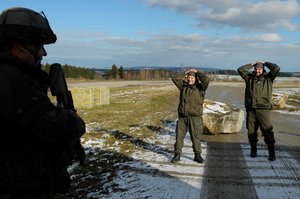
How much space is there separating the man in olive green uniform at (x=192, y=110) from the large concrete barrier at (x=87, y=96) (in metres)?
11.1

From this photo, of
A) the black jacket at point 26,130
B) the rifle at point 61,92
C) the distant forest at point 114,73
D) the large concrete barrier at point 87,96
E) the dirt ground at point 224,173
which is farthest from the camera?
the distant forest at point 114,73

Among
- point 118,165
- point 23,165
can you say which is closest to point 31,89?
point 23,165

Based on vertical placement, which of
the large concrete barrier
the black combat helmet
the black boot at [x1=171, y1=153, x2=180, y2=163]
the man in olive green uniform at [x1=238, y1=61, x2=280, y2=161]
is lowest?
the black boot at [x1=171, y1=153, x2=180, y2=163]

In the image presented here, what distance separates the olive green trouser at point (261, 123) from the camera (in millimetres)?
8109

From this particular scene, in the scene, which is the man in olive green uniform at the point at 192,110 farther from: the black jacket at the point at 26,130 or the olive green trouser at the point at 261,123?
the black jacket at the point at 26,130

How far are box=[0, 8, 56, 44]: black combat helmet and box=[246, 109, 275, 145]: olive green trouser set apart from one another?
6.46m

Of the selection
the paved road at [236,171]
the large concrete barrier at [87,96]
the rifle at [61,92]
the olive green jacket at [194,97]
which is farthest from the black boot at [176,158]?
the large concrete barrier at [87,96]

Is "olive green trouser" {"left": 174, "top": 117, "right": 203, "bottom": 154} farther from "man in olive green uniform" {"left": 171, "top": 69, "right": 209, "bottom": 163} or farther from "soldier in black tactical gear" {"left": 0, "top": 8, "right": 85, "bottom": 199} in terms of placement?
"soldier in black tactical gear" {"left": 0, "top": 8, "right": 85, "bottom": 199}

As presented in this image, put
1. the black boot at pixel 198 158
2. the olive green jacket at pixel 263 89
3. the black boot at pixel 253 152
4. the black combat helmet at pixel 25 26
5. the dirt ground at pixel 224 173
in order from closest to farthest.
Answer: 1. the black combat helmet at pixel 25 26
2. the dirt ground at pixel 224 173
3. the black boot at pixel 198 158
4. the olive green jacket at pixel 263 89
5. the black boot at pixel 253 152

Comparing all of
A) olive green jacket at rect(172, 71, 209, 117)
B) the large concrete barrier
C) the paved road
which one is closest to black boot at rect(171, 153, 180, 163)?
the paved road

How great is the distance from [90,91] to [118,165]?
11.5 meters

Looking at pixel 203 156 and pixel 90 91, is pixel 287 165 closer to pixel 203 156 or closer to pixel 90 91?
pixel 203 156

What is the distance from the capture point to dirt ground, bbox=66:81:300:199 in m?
5.97

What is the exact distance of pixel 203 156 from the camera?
851cm
